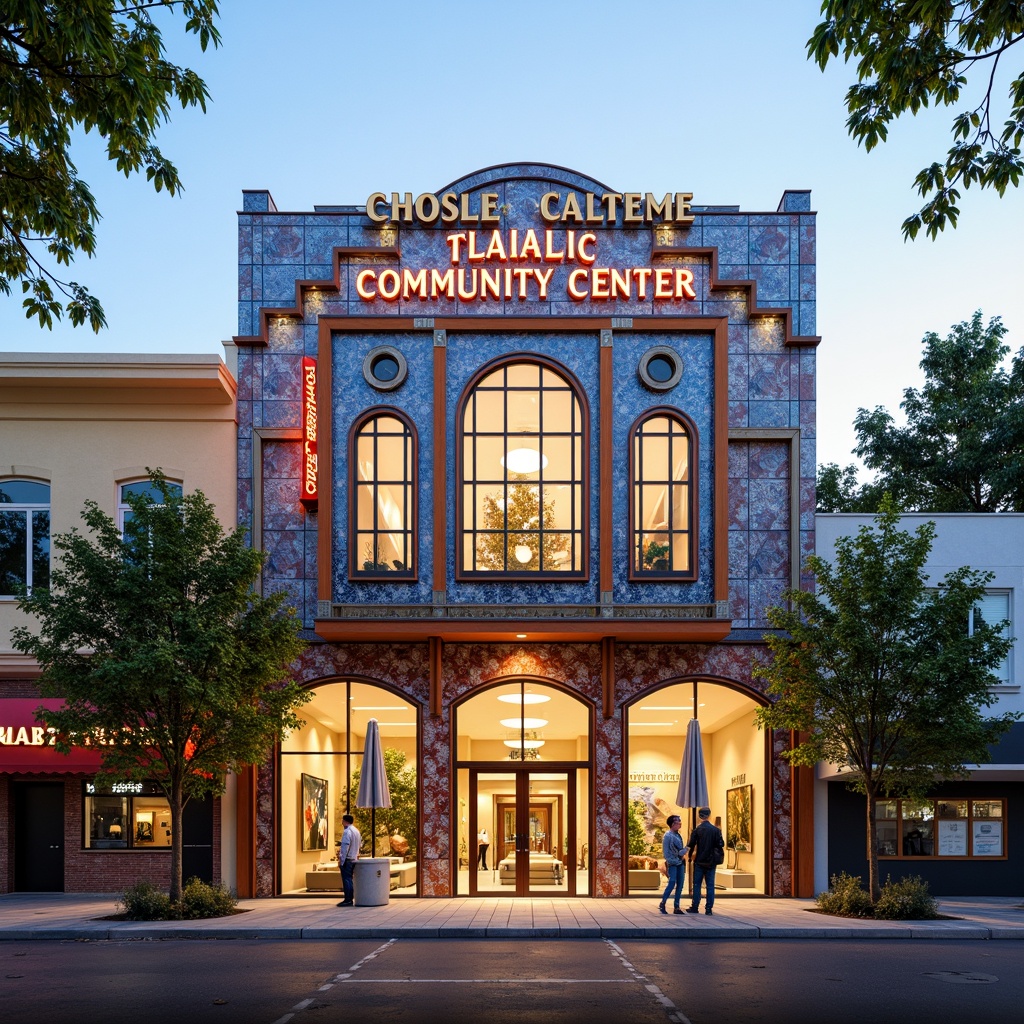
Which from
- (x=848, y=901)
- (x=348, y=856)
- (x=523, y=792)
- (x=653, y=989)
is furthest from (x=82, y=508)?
(x=653, y=989)

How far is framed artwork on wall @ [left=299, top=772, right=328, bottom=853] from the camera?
79.1ft

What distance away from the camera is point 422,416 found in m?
24.4

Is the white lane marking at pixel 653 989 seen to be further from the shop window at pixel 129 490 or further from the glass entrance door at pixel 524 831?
the shop window at pixel 129 490

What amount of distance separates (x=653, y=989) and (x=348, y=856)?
35.2 ft

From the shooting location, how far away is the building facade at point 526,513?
2373cm

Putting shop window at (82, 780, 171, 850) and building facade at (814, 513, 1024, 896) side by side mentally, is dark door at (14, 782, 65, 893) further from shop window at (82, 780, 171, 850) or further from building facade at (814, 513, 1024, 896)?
building facade at (814, 513, 1024, 896)

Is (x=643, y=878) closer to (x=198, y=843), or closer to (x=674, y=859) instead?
(x=674, y=859)

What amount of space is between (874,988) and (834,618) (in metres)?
9.06

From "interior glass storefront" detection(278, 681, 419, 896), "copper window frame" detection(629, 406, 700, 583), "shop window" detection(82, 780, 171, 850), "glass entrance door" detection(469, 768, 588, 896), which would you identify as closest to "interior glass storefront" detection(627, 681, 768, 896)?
"glass entrance door" detection(469, 768, 588, 896)

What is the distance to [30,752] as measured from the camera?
23422mm

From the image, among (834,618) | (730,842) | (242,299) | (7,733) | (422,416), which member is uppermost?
(242,299)

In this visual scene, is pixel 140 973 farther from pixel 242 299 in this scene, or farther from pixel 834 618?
pixel 242 299

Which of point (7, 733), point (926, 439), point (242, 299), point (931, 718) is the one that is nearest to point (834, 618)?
point (931, 718)

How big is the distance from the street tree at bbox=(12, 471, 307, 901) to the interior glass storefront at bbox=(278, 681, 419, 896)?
10.9 ft
